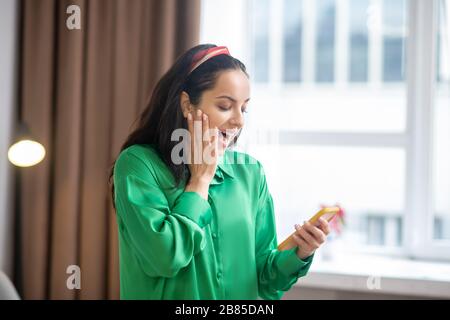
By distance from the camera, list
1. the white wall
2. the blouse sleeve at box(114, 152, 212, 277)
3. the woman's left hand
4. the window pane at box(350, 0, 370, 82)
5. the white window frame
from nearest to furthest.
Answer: the blouse sleeve at box(114, 152, 212, 277) → the woman's left hand → the white wall → the white window frame → the window pane at box(350, 0, 370, 82)

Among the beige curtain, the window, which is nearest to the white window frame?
the window

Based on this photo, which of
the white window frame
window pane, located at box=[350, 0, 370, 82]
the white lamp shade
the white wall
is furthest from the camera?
window pane, located at box=[350, 0, 370, 82]

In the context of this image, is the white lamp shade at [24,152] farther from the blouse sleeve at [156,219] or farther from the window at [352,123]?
the window at [352,123]

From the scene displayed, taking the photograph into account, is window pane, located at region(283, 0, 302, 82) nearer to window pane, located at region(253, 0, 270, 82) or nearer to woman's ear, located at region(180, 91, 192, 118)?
window pane, located at region(253, 0, 270, 82)

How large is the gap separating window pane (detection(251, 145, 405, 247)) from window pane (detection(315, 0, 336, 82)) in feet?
0.83

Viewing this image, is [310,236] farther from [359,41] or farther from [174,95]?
[359,41]

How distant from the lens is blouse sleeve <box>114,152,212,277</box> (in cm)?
110

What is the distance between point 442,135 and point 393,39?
0.35m

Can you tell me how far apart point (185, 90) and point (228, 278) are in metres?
0.38

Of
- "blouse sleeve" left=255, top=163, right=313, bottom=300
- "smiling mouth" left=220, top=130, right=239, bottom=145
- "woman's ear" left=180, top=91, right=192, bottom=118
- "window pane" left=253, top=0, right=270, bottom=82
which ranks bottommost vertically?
"blouse sleeve" left=255, top=163, right=313, bottom=300

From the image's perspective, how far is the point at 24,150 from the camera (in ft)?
5.25

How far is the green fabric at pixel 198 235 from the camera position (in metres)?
1.11
